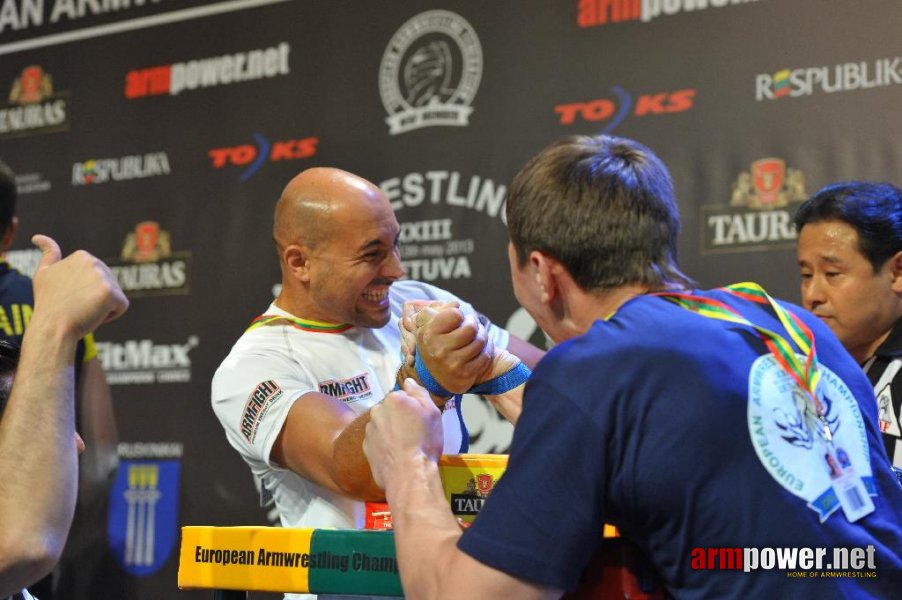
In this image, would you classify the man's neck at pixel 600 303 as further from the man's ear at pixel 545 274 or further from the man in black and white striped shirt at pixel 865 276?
the man in black and white striped shirt at pixel 865 276

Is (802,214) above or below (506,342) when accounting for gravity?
above

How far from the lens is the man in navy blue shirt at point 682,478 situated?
3.98 ft

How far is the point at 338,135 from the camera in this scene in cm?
386

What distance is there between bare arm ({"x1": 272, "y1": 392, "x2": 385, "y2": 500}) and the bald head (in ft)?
1.46

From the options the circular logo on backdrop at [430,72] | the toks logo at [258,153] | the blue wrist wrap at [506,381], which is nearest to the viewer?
the blue wrist wrap at [506,381]

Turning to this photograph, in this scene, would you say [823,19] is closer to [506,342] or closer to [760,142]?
[760,142]

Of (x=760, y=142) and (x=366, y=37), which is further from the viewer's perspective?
(x=366, y=37)

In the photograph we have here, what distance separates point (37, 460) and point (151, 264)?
2.87m

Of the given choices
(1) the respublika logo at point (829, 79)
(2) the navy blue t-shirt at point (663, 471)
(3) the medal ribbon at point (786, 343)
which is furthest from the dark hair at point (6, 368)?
(1) the respublika logo at point (829, 79)

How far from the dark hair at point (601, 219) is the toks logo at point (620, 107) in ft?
6.19

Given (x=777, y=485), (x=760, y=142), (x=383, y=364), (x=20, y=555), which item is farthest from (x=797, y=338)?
(x=760, y=142)

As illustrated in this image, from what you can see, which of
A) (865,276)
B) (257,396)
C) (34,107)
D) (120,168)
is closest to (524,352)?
(257,396)

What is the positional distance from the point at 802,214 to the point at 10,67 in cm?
358

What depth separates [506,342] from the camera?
8.24ft
